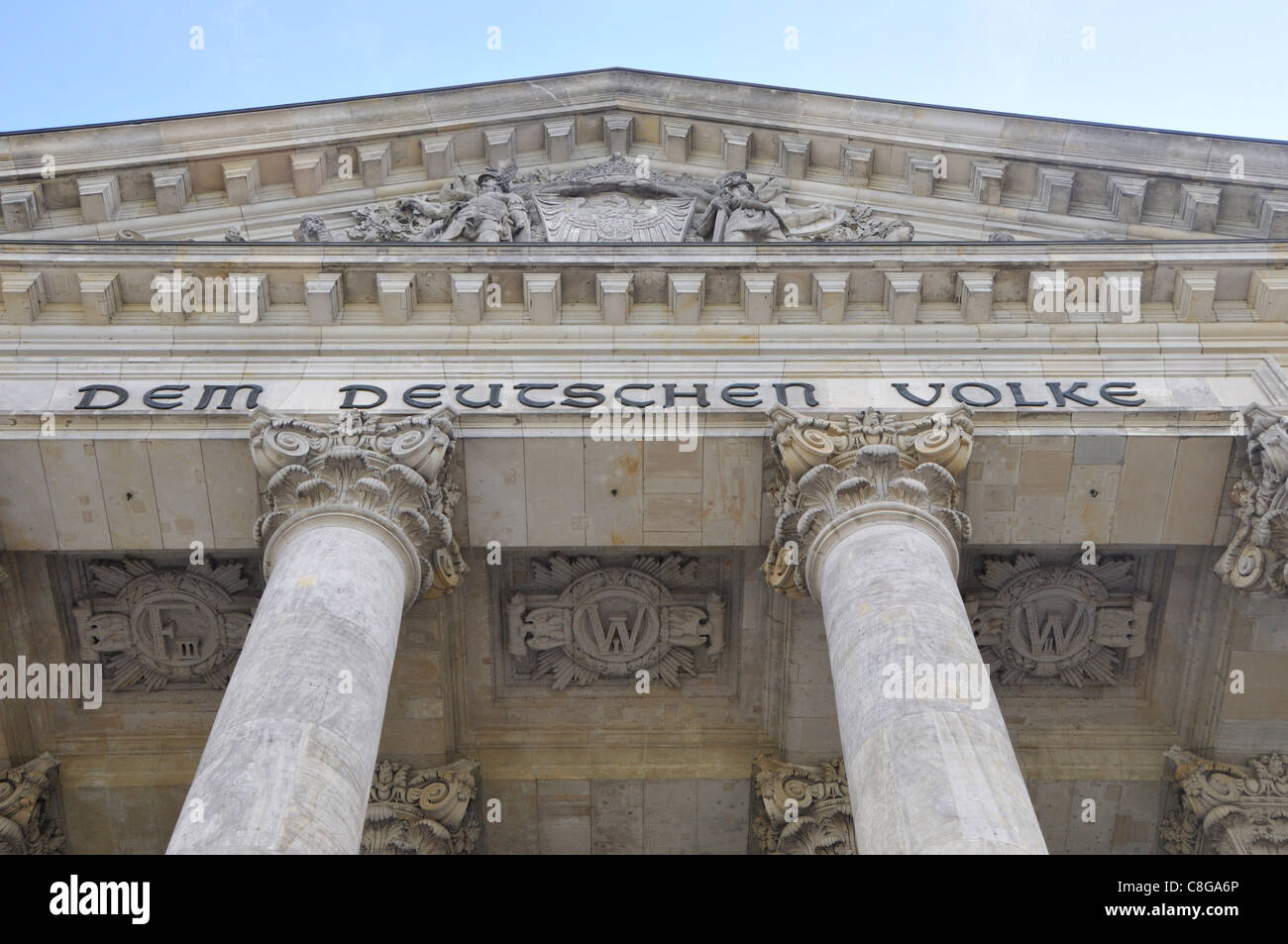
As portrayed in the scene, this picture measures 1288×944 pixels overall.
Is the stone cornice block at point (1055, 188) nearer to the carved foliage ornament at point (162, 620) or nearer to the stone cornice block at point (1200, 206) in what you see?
the stone cornice block at point (1200, 206)

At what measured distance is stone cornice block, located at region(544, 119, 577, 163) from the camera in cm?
2105

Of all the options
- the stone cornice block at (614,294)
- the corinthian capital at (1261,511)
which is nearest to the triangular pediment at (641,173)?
the stone cornice block at (614,294)

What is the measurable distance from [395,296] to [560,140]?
6.25 m

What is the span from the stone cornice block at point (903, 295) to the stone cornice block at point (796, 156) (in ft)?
15.9

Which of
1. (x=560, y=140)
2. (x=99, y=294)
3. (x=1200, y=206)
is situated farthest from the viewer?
(x=560, y=140)

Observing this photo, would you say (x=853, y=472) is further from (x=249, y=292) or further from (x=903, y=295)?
(x=249, y=292)

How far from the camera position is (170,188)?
19.1 meters

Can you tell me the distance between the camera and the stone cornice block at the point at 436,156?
66.7ft

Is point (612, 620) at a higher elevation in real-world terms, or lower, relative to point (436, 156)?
lower

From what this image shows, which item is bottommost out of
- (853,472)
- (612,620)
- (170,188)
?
(612,620)

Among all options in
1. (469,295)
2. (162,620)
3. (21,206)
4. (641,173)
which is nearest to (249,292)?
(469,295)

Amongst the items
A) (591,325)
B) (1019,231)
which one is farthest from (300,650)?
(1019,231)

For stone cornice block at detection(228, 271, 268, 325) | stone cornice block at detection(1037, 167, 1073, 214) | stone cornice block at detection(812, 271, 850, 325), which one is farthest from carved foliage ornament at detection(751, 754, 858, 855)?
stone cornice block at detection(1037, 167, 1073, 214)

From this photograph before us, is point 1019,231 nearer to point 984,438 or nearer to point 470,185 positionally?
point 984,438
